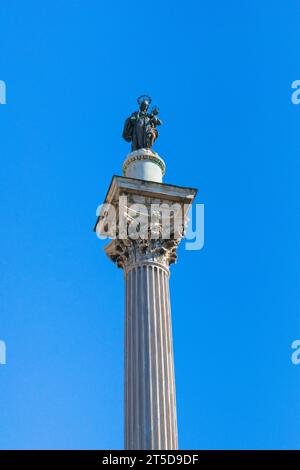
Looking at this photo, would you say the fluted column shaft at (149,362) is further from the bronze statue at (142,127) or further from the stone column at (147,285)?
the bronze statue at (142,127)

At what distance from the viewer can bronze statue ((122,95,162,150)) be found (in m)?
37.4

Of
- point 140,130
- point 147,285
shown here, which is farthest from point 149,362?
point 140,130

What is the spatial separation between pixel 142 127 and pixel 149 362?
1195 cm

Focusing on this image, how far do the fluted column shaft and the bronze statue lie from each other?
22.5 feet

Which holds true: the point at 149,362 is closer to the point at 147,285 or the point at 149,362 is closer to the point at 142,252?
the point at 147,285

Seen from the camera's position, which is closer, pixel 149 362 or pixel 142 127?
pixel 149 362

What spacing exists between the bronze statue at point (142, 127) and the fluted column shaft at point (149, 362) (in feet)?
22.5

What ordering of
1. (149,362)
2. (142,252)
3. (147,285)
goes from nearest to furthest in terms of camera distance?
(149,362) → (147,285) → (142,252)

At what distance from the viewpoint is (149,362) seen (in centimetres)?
2977

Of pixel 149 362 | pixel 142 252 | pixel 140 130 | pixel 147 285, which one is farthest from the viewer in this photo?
pixel 140 130

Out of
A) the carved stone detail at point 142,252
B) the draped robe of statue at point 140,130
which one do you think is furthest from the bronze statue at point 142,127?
the carved stone detail at point 142,252

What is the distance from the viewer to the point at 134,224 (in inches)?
1316

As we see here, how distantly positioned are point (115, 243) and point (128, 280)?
184 centimetres
